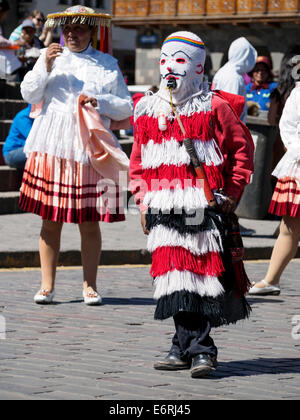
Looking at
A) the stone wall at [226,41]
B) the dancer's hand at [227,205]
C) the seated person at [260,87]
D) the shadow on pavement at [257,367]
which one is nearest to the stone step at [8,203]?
the seated person at [260,87]

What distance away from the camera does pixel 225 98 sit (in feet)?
18.6

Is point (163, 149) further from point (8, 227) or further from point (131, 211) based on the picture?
point (131, 211)

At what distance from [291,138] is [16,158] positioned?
217 inches

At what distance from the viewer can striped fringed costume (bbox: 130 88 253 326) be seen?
17.9ft

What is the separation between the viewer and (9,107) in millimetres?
15172

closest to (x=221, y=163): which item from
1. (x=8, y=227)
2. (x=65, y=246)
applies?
(x=65, y=246)

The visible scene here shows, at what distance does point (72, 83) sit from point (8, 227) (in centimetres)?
412

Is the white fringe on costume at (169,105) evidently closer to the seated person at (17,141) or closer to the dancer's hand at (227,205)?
the dancer's hand at (227,205)

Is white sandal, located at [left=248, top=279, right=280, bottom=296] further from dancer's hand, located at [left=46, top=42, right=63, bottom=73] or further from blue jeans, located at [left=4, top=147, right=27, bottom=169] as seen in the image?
blue jeans, located at [left=4, top=147, right=27, bottom=169]

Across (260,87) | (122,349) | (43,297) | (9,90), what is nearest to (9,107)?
(9,90)

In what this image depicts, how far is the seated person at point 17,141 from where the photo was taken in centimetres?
1238

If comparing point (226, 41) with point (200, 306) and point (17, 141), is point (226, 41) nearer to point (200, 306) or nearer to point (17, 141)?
point (17, 141)

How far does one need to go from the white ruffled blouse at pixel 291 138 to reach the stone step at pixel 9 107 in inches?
301

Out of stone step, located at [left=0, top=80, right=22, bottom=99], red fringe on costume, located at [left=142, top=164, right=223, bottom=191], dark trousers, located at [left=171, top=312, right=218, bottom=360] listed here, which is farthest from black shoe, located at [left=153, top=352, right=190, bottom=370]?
stone step, located at [left=0, top=80, right=22, bottom=99]
